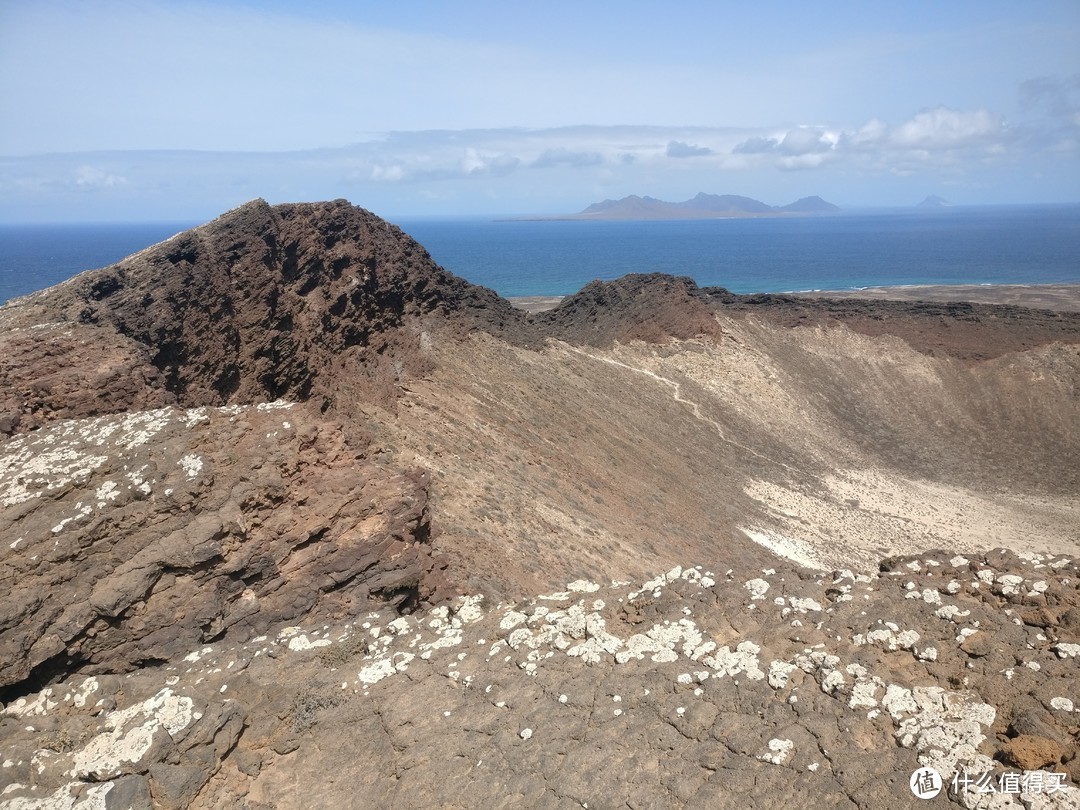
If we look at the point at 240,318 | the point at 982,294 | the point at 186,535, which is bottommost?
the point at 982,294

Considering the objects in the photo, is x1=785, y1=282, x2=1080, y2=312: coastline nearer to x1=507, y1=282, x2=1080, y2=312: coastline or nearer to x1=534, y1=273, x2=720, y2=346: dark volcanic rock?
x1=507, y1=282, x2=1080, y2=312: coastline

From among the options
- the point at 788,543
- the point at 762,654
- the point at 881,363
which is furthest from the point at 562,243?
the point at 762,654

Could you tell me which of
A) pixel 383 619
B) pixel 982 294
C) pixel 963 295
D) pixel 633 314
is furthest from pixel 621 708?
pixel 982 294

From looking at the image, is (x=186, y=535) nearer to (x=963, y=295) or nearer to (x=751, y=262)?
(x=963, y=295)

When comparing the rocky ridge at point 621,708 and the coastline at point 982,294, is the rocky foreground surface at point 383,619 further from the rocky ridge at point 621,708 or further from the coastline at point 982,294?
the coastline at point 982,294

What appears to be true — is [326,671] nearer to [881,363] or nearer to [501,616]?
[501,616]

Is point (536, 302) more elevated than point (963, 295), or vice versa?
point (963, 295)

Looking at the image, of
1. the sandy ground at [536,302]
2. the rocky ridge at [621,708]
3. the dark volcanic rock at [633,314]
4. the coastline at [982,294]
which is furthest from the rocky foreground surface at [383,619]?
the coastline at [982,294]

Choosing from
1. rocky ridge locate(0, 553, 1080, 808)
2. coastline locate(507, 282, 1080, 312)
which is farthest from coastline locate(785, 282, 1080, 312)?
rocky ridge locate(0, 553, 1080, 808)

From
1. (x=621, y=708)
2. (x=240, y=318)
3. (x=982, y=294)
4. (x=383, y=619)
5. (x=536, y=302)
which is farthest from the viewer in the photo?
(x=982, y=294)
